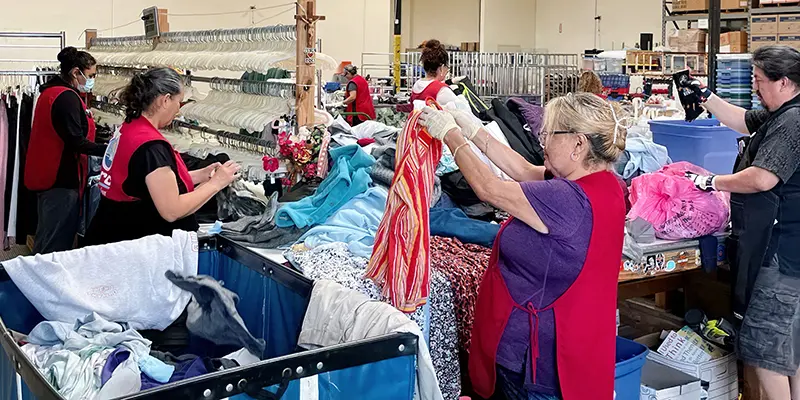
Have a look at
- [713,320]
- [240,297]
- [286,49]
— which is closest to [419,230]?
[240,297]

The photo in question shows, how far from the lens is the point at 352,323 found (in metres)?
1.96

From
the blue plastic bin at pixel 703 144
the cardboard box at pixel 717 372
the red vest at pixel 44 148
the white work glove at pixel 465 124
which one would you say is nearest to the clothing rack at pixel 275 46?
the red vest at pixel 44 148

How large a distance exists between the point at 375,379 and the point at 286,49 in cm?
293

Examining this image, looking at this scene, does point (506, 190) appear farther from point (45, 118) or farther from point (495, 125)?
point (45, 118)

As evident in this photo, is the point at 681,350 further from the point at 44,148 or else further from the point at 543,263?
the point at 44,148

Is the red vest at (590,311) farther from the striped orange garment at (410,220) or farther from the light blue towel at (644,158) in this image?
the light blue towel at (644,158)

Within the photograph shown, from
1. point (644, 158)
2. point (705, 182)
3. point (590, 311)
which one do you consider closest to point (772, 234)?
point (705, 182)

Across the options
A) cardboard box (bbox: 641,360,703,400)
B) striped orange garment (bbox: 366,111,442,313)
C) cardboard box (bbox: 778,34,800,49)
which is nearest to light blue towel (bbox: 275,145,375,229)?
striped orange garment (bbox: 366,111,442,313)

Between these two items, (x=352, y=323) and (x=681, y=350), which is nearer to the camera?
(x=352, y=323)

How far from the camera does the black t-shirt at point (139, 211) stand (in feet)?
10.2

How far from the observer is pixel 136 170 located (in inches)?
123

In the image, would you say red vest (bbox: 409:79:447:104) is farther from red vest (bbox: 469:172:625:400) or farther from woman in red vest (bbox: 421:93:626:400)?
red vest (bbox: 469:172:625:400)

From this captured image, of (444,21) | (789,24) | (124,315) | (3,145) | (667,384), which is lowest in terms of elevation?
(667,384)

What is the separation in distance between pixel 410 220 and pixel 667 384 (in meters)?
1.78
